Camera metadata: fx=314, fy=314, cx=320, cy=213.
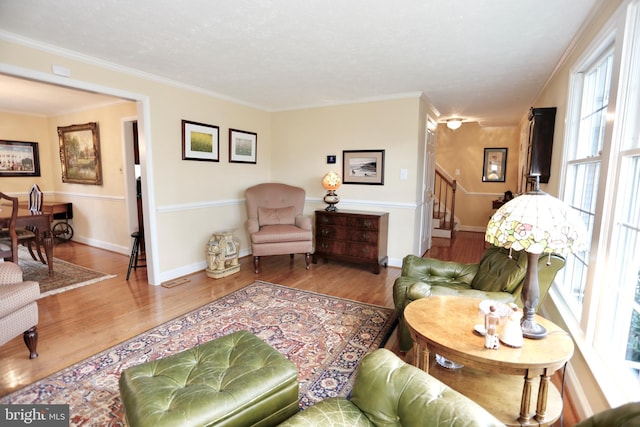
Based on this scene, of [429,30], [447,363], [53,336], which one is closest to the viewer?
[447,363]

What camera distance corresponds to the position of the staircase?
6473mm

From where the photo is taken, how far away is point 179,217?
12.7 feet

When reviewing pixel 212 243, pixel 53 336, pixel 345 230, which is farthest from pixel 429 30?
pixel 53 336

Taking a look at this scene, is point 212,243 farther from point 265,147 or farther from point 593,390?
point 593,390

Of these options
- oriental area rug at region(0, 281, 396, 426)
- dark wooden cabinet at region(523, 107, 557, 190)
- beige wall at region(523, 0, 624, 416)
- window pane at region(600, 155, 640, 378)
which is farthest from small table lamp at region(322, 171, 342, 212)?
window pane at region(600, 155, 640, 378)

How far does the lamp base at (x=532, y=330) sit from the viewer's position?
141 cm

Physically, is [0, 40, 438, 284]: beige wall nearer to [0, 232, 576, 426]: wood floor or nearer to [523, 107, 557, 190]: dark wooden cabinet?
[0, 232, 576, 426]: wood floor

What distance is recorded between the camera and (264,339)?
243cm

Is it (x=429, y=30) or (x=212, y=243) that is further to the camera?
(x=212, y=243)

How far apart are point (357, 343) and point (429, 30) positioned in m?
2.36

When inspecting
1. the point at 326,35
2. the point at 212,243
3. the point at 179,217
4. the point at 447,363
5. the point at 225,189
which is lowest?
the point at 447,363

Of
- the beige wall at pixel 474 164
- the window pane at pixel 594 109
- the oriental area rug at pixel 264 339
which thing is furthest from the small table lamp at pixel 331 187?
the beige wall at pixel 474 164

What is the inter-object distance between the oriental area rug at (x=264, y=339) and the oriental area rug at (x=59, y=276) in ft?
5.63

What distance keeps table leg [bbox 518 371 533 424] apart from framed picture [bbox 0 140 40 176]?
748 cm
